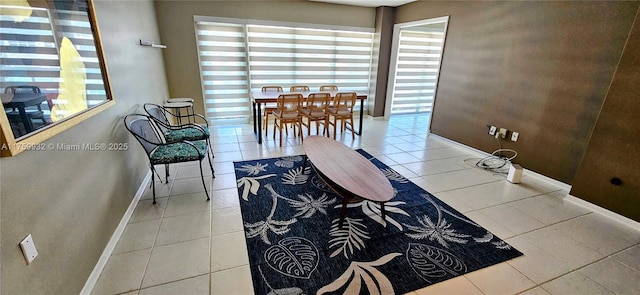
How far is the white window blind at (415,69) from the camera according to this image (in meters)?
6.02

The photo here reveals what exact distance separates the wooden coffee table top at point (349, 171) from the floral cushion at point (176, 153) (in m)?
1.08

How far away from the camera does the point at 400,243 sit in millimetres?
2014

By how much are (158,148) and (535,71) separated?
4195mm

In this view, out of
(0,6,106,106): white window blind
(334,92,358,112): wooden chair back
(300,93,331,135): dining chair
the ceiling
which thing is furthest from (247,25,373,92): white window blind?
(0,6,106,106): white window blind

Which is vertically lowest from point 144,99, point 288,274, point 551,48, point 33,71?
point 288,274

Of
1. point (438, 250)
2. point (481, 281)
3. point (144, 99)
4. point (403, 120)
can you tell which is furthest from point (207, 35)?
point (481, 281)

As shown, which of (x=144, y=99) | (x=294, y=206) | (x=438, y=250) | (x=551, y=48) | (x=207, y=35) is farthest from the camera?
(x=207, y=35)

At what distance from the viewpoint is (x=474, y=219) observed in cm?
233

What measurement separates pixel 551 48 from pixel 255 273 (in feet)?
12.2

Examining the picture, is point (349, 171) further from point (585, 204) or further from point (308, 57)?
point (308, 57)

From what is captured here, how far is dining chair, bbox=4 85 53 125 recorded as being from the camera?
1066 millimetres

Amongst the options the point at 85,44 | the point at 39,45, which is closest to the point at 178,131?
the point at 85,44

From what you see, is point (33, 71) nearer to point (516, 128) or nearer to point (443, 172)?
point (443, 172)

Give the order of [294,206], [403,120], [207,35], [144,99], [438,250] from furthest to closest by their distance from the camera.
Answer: [403,120] < [207,35] < [144,99] < [294,206] < [438,250]
